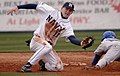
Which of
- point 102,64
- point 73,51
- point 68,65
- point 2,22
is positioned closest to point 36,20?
point 2,22

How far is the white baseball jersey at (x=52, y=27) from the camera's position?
32.3 ft

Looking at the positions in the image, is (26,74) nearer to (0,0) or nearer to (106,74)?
(106,74)

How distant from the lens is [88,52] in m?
15.0

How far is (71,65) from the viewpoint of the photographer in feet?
37.5

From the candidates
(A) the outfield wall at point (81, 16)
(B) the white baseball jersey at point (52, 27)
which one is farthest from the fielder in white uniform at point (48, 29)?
(A) the outfield wall at point (81, 16)

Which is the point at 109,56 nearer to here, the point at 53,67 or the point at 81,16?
the point at 53,67

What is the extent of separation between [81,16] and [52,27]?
9095 mm

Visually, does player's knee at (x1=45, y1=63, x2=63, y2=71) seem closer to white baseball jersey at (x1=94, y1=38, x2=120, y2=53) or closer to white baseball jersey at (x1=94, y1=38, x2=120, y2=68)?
white baseball jersey at (x1=94, y1=38, x2=120, y2=68)

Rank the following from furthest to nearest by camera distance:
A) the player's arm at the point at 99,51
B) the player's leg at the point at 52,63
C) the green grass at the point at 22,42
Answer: the green grass at the point at 22,42
the player's arm at the point at 99,51
the player's leg at the point at 52,63

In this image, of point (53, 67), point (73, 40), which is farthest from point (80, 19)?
point (73, 40)

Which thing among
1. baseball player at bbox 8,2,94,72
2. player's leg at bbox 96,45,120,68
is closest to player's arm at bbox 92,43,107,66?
player's leg at bbox 96,45,120,68

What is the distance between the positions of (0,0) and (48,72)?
378 inches

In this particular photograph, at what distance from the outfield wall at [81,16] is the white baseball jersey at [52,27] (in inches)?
350

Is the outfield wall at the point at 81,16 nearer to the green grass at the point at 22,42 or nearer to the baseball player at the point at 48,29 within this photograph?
the green grass at the point at 22,42
